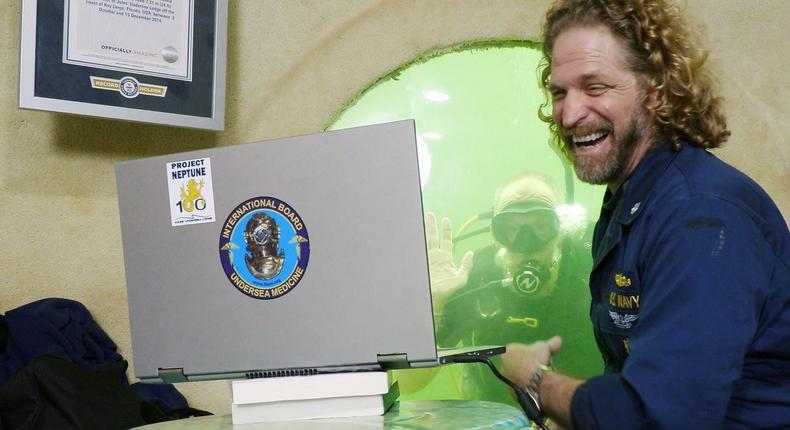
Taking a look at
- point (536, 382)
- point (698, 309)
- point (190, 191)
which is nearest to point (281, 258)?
point (190, 191)

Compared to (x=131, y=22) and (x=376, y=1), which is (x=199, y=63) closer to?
(x=131, y=22)

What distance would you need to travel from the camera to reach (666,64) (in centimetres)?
171

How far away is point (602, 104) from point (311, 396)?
2.52ft

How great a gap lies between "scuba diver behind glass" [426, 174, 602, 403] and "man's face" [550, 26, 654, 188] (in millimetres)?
884

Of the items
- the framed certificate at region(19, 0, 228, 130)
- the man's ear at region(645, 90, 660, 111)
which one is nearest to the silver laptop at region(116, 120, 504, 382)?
the man's ear at region(645, 90, 660, 111)

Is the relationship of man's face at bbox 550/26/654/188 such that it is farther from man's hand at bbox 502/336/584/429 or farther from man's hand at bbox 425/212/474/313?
man's hand at bbox 425/212/474/313

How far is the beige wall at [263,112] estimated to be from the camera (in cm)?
239

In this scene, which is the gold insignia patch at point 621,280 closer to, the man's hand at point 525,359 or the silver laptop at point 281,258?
the man's hand at point 525,359

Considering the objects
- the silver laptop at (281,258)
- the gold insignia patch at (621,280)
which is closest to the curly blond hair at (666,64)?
the gold insignia patch at (621,280)

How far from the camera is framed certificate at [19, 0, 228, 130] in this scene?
2236 millimetres

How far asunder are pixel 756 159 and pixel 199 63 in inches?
65.6

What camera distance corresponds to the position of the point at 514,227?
2.64 m

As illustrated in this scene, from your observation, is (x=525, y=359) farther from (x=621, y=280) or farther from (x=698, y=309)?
(x=698, y=309)

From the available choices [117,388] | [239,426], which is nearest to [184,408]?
[117,388]
